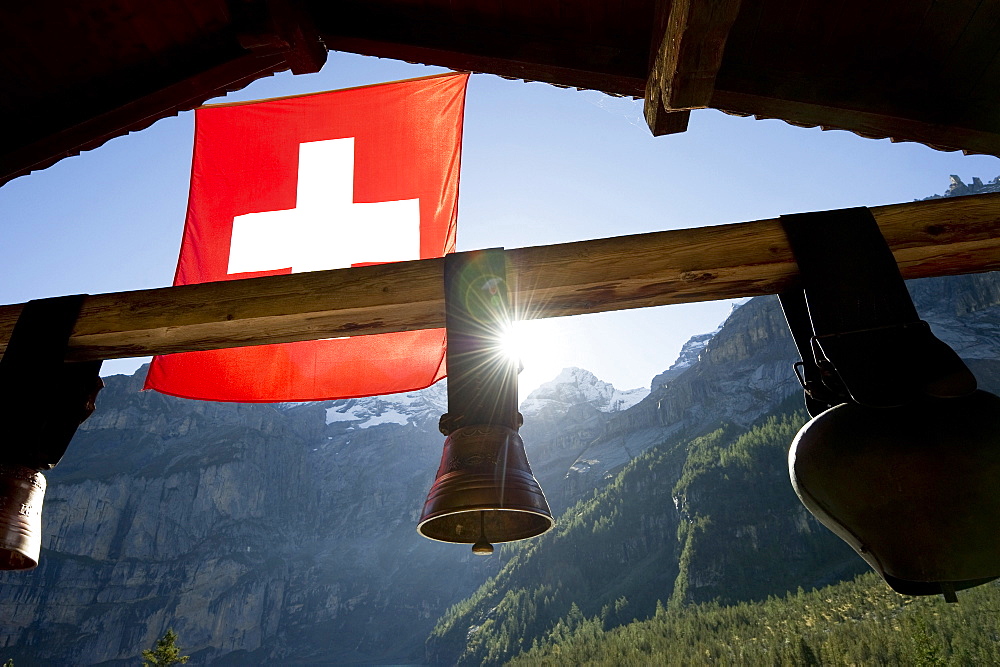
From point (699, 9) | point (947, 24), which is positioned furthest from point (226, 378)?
point (947, 24)

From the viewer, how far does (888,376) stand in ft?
5.47

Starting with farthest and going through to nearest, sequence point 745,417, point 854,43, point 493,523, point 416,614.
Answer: point 416,614
point 745,417
point 854,43
point 493,523

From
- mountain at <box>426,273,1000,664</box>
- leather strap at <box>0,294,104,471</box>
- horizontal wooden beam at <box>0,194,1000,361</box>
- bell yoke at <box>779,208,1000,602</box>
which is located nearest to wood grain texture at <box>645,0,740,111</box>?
horizontal wooden beam at <box>0,194,1000,361</box>

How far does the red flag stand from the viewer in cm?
404

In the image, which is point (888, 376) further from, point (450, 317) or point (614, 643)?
point (614, 643)

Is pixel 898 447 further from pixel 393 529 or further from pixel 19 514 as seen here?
pixel 393 529

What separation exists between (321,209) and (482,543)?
2838 mm

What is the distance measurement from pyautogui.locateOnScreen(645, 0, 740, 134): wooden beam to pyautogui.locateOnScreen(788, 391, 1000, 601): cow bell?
4.06ft

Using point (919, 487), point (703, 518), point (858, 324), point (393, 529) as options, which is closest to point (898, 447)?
point (919, 487)

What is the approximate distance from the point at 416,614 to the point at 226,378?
509 feet

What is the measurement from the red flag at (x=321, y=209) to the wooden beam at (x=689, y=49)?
2030 millimetres

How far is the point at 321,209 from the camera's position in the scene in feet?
13.9

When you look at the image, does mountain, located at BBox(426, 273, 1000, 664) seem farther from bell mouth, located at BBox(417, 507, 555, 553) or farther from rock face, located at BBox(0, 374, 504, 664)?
bell mouth, located at BBox(417, 507, 555, 553)

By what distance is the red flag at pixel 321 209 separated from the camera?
159 inches
